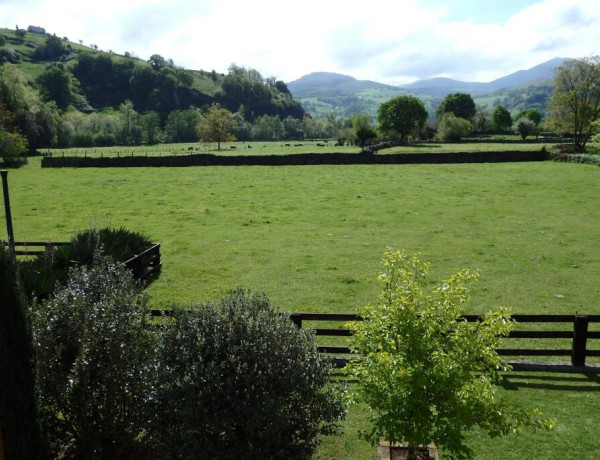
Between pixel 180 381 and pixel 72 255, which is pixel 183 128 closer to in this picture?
pixel 72 255

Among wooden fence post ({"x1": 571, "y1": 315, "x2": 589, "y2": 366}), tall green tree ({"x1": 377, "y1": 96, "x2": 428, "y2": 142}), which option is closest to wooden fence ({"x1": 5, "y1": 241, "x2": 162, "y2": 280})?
wooden fence post ({"x1": 571, "y1": 315, "x2": 589, "y2": 366})

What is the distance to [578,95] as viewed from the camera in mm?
74000

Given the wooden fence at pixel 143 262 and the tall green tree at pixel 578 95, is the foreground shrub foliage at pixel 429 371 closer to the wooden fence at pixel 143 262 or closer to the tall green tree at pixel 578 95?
the wooden fence at pixel 143 262

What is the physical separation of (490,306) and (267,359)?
35.7 ft

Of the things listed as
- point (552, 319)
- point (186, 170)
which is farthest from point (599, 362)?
point (186, 170)

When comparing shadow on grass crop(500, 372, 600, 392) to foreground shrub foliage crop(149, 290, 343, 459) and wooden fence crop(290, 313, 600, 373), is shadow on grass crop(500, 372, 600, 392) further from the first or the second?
foreground shrub foliage crop(149, 290, 343, 459)

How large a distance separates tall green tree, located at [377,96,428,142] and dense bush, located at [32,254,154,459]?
96.5 metres

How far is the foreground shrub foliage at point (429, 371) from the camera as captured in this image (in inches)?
233

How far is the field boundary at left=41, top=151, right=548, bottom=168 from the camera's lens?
213 feet

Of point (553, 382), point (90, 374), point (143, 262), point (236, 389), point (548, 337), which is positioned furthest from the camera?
point (143, 262)

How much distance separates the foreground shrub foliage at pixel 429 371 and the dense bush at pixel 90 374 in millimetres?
3634

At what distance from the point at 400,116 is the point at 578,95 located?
33.6 meters

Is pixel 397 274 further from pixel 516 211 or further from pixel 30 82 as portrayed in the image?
pixel 30 82

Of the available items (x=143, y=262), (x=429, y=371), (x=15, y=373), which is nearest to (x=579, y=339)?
(x=429, y=371)
